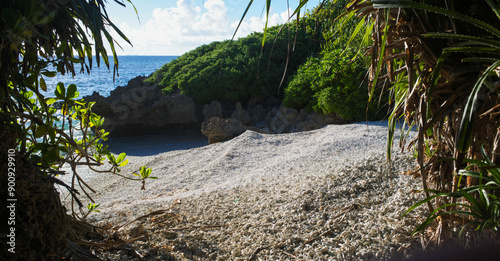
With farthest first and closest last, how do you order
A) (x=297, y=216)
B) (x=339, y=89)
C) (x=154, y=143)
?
(x=154, y=143)
(x=339, y=89)
(x=297, y=216)

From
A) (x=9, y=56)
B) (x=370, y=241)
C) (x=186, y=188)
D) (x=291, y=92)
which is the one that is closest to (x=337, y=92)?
(x=291, y=92)

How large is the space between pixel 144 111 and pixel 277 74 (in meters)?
4.52

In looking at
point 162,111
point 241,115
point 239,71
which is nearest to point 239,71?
point 239,71

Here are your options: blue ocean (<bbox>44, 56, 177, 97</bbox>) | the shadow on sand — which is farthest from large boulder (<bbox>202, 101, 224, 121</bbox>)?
blue ocean (<bbox>44, 56, 177, 97</bbox>)

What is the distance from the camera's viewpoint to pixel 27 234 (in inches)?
59.9

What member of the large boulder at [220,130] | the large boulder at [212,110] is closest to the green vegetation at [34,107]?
→ the large boulder at [220,130]

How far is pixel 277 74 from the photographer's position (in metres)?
11.3

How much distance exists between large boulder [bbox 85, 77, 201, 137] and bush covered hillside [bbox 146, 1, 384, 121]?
47 cm

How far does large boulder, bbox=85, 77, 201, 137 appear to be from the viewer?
11141 mm

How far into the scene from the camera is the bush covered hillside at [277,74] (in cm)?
817

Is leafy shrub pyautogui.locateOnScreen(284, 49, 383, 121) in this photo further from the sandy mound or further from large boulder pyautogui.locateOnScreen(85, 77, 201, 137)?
large boulder pyautogui.locateOnScreen(85, 77, 201, 137)

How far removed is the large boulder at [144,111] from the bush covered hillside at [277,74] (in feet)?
1.55

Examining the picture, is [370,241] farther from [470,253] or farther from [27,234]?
[27,234]

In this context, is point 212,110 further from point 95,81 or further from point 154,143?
point 95,81
